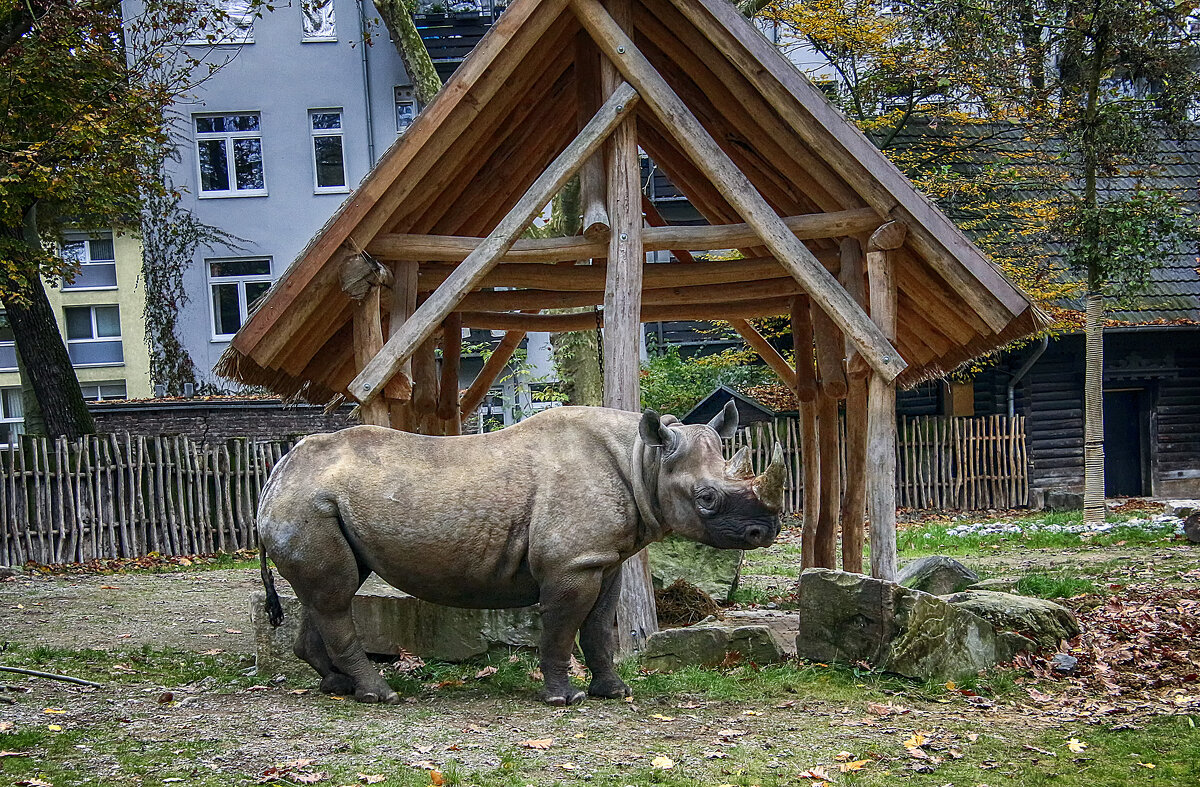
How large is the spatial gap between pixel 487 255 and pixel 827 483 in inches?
173

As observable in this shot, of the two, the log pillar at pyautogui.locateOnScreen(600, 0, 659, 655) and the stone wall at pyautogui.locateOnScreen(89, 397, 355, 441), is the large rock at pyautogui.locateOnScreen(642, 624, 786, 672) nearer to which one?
the log pillar at pyautogui.locateOnScreen(600, 0, 659, 655)

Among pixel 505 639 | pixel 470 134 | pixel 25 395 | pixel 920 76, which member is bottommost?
pixel 505 639

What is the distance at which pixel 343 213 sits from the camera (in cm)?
825

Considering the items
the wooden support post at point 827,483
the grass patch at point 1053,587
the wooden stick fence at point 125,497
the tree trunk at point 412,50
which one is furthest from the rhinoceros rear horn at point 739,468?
the tree trunk at point 412,50

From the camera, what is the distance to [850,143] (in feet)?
27.0

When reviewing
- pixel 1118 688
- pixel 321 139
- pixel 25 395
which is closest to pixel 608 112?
pixel 1118 688

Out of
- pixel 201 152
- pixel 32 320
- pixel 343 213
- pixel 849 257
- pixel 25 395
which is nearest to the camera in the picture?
pixel 343 213

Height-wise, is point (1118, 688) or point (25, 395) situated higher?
point (25, 395)

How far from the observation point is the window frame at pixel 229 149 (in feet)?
99.8

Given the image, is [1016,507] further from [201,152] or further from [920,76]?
[201,152]

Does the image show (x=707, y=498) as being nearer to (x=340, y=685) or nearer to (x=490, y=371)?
(x=340, y=685)

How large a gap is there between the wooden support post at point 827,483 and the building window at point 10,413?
28.8 metres

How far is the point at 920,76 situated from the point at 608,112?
13.8 metres

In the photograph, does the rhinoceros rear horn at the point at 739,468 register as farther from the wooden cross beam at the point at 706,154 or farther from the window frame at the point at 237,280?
the window frame at the point at 237,280
